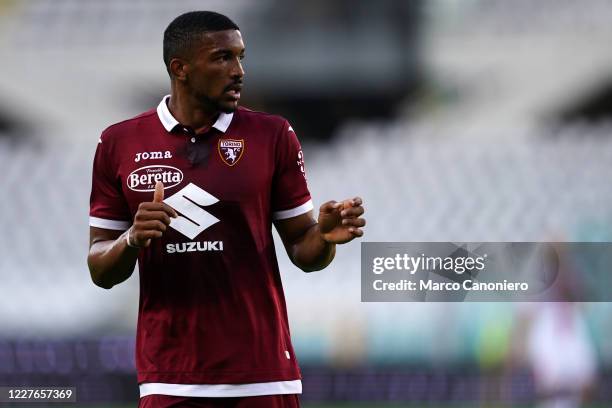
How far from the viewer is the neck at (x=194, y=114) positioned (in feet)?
10.3

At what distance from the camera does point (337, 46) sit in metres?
14.2

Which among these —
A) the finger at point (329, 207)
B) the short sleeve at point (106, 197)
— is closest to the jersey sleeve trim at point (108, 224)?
the short sleeve at point (106, 197)

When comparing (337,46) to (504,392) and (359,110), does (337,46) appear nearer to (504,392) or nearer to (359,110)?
(359,110)

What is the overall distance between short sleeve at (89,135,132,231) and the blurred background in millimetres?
5521

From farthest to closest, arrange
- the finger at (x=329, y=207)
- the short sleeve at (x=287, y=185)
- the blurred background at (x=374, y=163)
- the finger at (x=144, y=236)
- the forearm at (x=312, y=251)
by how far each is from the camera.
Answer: the blurred background at (x=374, y=163) → the short sleeve at (x=287, y=185) → the forearm at (x=312, y=251) → the finger at (x=329, y=207) → the finger at (x=144, y=236)

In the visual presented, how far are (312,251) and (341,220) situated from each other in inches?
6.8

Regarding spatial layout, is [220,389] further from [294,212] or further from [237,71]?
[237,71]

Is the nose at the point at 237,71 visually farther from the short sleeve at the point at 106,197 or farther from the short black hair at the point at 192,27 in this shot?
the short sleeve at the point at 106,197

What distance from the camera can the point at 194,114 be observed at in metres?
3.16

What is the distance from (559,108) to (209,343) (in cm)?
1198

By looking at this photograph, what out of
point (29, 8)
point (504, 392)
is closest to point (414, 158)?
point (504, 392)
